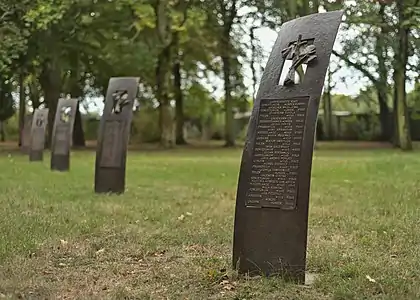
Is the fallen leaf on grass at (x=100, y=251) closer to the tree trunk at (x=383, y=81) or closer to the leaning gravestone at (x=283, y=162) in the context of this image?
the leaning gravestone at (x=283, y=162)

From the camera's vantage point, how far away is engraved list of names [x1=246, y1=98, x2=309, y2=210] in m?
5.47

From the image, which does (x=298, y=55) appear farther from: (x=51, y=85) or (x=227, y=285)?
(x=51, y=85)

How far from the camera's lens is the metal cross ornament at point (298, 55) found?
5664 millimetres

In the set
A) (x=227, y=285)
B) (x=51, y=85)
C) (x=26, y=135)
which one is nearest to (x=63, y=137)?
(x=26, y=135)

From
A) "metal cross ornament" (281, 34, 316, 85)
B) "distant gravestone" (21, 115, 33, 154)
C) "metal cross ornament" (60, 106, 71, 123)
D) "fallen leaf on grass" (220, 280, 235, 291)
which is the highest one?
"metal cross ornament" (281, 34, 316, 85)

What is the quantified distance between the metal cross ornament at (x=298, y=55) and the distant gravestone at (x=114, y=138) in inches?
243

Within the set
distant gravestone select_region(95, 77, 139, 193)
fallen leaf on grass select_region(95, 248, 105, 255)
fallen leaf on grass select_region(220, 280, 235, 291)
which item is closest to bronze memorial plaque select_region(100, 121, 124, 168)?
distant gravestone select_region(95, 77, 139, 193)

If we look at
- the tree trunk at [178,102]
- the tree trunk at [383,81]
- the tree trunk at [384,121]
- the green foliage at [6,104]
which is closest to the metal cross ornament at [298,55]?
the tree trunk at [383,81]

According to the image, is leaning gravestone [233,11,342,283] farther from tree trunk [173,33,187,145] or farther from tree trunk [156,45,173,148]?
tree trunk [173,33,187,145]

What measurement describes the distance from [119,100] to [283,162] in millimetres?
6623

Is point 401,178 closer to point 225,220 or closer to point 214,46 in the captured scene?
point 225,220

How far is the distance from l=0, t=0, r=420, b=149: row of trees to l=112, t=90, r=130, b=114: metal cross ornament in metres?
11.1

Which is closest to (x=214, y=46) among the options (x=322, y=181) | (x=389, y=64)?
(x=389, y=64)

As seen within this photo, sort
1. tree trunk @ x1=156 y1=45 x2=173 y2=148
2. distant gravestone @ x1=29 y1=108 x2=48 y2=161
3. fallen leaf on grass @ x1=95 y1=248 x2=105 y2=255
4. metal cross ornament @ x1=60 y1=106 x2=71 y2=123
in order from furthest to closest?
tree trunk @ x1=156 y1=45 x2=173 y2=148
distant gravestone @ x1=29 y1=108 x2=48 y2=161
metal cross ornament @ x1=60 y1=106 x2=71 y2=123
fallen leaf on grass @ x1=95 y1=248 x2=105 y2=255
